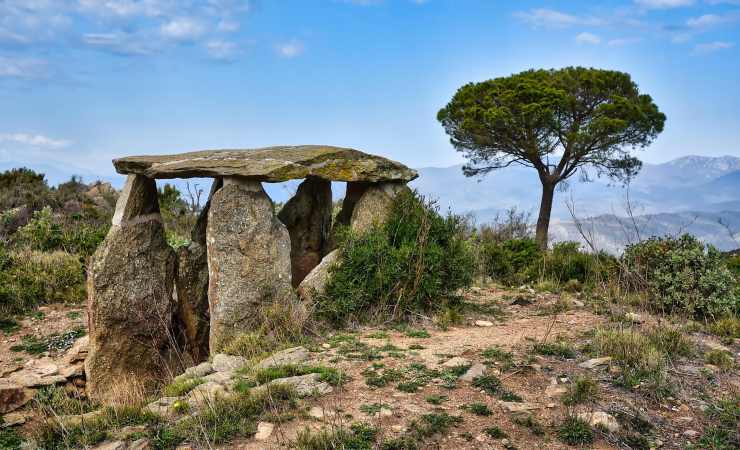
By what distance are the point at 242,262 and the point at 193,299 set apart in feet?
6.11

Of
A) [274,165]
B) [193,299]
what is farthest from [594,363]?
[193,299]

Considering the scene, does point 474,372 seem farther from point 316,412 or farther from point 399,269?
point 399,269

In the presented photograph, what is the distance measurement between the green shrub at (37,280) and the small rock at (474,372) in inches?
378

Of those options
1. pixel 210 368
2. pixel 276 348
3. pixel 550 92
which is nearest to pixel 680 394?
pixel 276 348

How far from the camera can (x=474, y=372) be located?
6.97 meters

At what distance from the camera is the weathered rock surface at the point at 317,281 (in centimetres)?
977

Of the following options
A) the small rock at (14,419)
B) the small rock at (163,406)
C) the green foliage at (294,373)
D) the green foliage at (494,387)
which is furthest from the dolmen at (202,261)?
the green foliage at (494,387)

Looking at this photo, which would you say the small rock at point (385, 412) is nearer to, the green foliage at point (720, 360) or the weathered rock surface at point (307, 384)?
the weathered rock surface at point (307, 384)

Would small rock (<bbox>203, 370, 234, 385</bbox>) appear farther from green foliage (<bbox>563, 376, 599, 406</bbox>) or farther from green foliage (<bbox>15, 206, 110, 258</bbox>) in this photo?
green foliage (<bbox>15, 206, 110, 258</bbox>)

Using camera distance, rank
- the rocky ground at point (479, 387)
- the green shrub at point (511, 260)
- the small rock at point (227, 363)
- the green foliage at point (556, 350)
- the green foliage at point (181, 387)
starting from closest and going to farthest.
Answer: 1. the rocky ground at point (479, 387)
2. the green foliage at point (181, 387)
3. the green foliage at point (556, 350)
4. the small rock at point (227, 363)
5. the green shrub at point (511, 260)

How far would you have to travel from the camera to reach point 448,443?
5.50 metres

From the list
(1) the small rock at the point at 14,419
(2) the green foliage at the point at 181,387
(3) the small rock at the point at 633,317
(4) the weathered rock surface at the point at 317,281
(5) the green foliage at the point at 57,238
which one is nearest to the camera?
(2) the green foliage at the point at 181,387

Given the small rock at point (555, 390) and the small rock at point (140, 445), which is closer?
the small rock at point (140, 445)

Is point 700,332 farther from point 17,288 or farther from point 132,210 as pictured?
point 17,288
